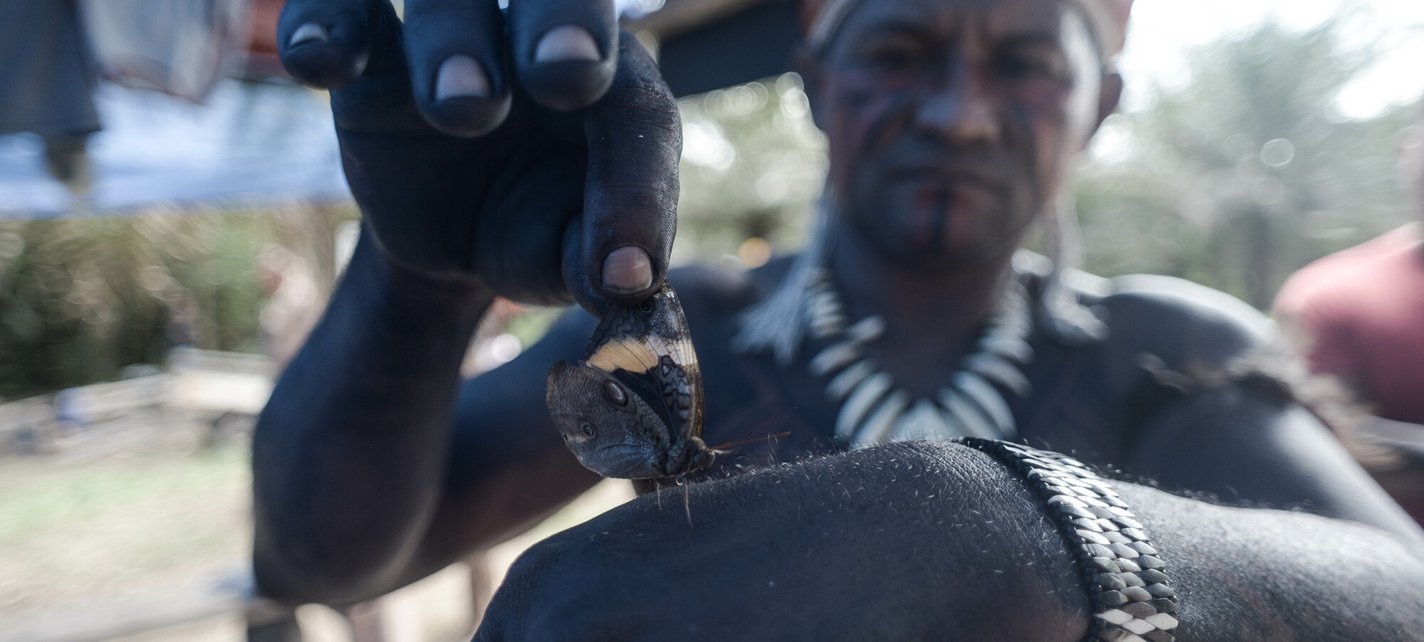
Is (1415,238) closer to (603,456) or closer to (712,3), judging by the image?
(712,3)

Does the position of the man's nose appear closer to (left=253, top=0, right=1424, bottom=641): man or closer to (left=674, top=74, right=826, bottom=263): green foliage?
(left=253, top=0, right=1424, bottom=641): man

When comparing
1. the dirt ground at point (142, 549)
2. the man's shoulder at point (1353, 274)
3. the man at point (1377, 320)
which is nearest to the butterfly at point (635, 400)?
the man at point (1377, 320)

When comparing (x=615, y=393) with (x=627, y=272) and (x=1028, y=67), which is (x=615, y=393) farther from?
(x=1028, y=67)

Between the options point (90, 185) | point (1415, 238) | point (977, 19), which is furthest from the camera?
point (90, 185)

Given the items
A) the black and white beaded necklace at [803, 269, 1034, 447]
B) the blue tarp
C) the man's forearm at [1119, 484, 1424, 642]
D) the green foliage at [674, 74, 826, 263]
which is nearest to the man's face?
the black and white beaded necklace at [803, 269, 1034, 447]

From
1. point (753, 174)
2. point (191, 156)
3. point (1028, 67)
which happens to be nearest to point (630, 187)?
point (1028, 67)

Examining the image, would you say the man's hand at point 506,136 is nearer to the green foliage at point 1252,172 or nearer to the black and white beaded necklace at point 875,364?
the black and white beaded necklace at point 875,364

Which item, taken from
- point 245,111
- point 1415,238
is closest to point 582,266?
point 1415,238
